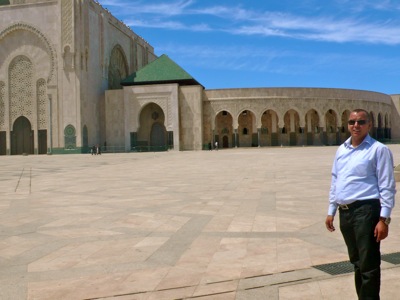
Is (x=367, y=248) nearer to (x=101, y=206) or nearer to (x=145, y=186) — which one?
(x=101, y=206)

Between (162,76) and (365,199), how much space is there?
41708mm

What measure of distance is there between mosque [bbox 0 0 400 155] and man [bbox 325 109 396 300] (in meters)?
38.1

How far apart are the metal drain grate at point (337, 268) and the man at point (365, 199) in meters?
0.78

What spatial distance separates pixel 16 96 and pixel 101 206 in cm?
3811

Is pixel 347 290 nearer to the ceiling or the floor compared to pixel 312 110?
nearer to the floor

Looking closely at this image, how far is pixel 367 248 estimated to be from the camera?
2.90 meters

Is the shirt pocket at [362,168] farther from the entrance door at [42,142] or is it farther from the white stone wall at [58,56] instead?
the entrance door at [42,142]

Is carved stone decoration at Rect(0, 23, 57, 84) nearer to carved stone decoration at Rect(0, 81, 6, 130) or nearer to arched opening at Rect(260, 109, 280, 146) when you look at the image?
carved stone decoration at Rect(0, 81, 6, 130)

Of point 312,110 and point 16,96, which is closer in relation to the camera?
point 16,96

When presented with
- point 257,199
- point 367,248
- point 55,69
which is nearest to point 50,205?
point 257,199

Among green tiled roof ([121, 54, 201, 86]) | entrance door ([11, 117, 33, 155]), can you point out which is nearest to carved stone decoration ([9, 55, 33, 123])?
entrance door ([11, 117, 33, 155])

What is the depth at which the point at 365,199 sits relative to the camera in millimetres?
2969

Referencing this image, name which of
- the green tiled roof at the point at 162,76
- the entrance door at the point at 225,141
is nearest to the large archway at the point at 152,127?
the green tiled roof at the point at 162,76

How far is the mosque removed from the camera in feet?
130
